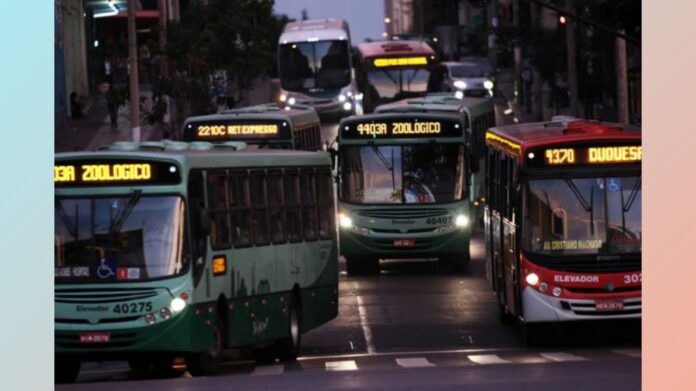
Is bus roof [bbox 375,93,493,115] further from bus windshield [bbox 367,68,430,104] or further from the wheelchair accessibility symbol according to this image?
bus windshield [bbox 367,68,430,104]

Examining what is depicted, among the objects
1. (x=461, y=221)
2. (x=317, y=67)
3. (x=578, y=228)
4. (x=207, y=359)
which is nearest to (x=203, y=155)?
(x=207, y=359)

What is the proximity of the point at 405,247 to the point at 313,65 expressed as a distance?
38084 mm

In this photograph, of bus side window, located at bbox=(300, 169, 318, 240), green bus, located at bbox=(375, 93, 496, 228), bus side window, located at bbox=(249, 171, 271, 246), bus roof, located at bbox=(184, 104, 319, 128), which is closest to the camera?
bus side window, located at bbox=(249, 171, 271, 246)

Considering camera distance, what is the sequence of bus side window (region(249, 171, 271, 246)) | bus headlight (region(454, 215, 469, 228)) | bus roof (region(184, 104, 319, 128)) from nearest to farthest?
1. bus side window (region(249, 171, 271, 246))
2. bus headlight (region(454, 215, 469, 228))
3. bus roof (region(184, 104, 319, 128))

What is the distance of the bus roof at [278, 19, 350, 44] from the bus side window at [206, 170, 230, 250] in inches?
1975

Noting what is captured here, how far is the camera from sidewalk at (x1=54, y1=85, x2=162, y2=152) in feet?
186

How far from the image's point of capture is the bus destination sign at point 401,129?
32.9 meters

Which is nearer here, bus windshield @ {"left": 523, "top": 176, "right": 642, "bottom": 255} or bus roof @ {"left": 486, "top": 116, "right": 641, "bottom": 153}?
bus windshield @ {"left": 523, "top": 176, "right": 642, "bottom": 255}

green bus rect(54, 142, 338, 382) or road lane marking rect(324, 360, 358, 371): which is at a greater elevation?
green bus rect(54, 142, 338, 382)

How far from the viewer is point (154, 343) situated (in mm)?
18672

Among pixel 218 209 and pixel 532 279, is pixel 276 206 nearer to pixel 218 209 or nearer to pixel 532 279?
pixel 218 209

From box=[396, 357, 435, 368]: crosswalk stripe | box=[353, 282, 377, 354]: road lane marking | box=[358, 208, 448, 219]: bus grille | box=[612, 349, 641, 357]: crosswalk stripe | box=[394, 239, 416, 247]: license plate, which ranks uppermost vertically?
box=[358, 208, 448, 219]: bus grille

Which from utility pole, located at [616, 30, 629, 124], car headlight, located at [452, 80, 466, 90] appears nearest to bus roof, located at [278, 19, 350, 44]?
car headlight, located at [452, 80, 466, 90]

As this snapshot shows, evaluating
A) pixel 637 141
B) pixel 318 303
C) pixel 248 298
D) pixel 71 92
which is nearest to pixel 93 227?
pixel 248 298
